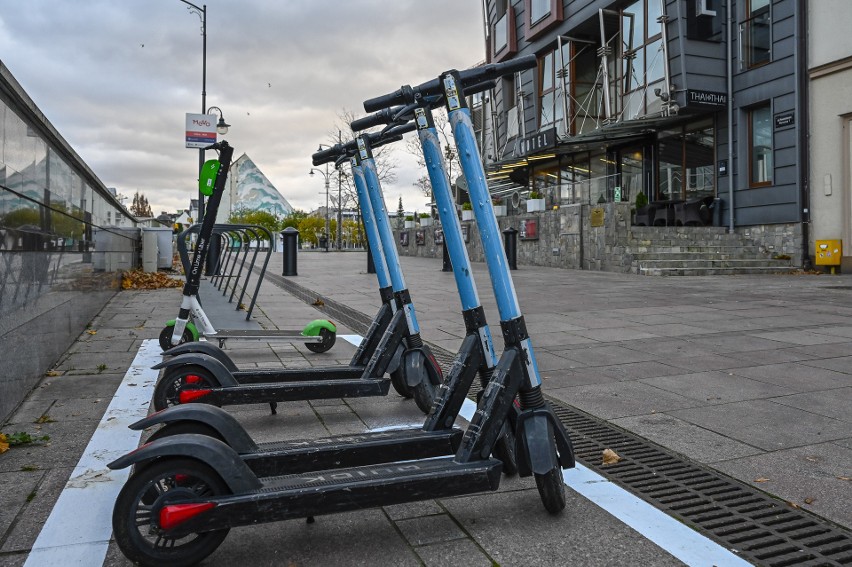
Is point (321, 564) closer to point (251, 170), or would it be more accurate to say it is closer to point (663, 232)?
point (663, 232)

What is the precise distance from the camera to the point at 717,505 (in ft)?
8.73

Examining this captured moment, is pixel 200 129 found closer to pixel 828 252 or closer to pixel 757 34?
pixel 757 34

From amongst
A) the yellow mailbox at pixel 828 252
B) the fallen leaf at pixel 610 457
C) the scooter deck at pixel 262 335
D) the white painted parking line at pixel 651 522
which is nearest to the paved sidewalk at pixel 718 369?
the fallen leaf at pixel 610 457

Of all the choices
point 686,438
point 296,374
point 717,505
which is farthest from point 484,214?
point 296,374

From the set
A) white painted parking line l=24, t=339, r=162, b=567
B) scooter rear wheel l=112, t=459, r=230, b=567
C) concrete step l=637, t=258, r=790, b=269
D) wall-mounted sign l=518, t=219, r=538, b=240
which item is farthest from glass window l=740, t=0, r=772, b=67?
scooter rear wheel l=112, t=459, r=230, b=567

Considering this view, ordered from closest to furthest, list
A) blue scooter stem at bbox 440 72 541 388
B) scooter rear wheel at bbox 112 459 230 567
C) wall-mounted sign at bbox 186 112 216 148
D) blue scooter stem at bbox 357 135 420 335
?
scooter rear wheel at bbox 112 459 230 567 < blue scooter stem at bbox 440 72 541 388 < blue scooter stem at bbox 357 135 420 335 < wall-mounted sign at bbox 186 112 216 148

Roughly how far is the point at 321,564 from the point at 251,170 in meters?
200

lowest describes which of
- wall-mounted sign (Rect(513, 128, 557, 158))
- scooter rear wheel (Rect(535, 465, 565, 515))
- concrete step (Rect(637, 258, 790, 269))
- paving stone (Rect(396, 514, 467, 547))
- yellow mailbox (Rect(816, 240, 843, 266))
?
paving stone (Rect(396, 514, 467, 547))

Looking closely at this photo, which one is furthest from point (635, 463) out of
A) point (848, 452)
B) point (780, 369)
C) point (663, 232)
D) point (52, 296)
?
point (663, 232)

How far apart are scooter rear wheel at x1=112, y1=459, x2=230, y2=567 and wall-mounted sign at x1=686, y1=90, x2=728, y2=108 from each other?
1881 centimetres

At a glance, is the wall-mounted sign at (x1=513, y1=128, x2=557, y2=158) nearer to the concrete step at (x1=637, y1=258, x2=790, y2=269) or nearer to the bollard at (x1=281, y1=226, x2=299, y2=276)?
the concrete step at (x1=637, y1=258, x2=790, y2=269)

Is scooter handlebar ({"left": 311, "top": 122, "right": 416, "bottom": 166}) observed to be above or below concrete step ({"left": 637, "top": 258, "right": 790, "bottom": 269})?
above

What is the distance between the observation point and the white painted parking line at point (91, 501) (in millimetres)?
2207

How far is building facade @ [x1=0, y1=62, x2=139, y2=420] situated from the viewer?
4.12m
